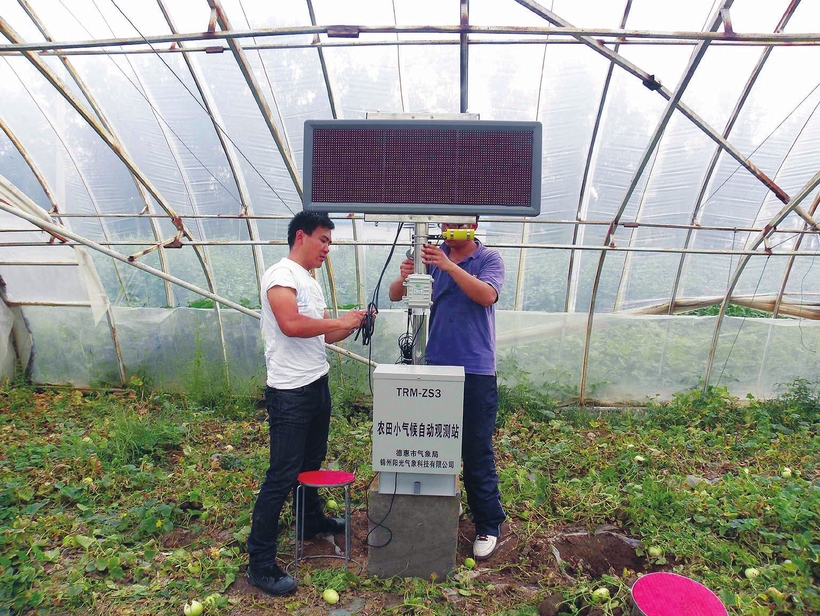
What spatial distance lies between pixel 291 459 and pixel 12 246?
5.90m

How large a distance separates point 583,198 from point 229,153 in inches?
151

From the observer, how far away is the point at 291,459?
9.93 ft

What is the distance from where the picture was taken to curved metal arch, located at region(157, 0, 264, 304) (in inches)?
207

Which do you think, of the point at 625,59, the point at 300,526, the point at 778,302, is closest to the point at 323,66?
the point at 625,59

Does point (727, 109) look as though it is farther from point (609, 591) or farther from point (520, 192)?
point (609, 591)

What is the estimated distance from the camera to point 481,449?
3281 mm

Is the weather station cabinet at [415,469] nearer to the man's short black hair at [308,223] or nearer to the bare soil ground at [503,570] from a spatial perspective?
the bare soil ground at [503,570]

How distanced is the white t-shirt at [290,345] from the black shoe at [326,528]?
1094mm

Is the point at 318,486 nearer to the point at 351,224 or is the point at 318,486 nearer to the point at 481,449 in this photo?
the point at 481,449

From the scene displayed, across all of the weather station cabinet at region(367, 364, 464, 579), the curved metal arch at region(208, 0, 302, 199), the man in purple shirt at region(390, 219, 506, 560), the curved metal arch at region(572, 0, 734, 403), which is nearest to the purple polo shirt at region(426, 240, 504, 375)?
the man in purple shirt at region(390, 219, 506, 560)

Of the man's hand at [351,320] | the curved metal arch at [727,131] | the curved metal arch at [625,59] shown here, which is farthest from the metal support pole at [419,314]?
the curved metal arch at [727,131]

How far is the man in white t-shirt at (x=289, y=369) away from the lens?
2945mm

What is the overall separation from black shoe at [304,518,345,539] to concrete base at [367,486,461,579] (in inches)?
21.9

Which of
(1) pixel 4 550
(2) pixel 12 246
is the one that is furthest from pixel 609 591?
(2) pixel 12 246
